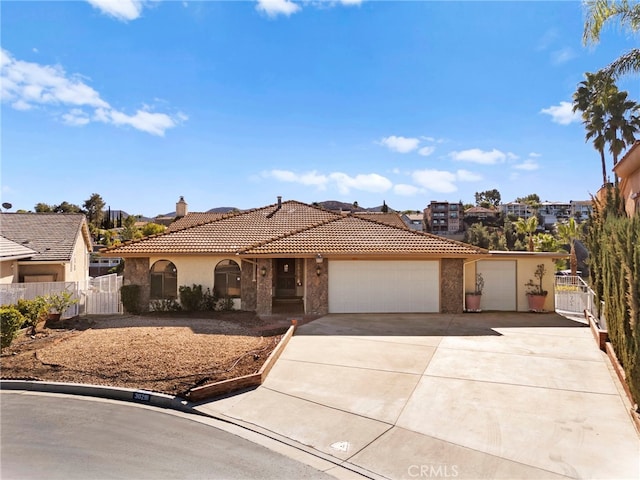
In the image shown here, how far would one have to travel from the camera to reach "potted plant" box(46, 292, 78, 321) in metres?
15.0

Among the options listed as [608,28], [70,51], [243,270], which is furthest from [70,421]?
[608,28]

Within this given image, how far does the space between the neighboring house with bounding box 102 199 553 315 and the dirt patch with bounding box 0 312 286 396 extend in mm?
2809

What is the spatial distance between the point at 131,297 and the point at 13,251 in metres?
9.09

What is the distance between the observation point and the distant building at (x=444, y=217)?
10931cm

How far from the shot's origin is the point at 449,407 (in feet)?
24.5

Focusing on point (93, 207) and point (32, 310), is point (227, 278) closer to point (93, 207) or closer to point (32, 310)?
point (32, 310)

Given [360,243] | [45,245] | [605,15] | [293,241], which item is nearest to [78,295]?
[293,241]

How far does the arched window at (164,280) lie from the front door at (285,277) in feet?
19.6

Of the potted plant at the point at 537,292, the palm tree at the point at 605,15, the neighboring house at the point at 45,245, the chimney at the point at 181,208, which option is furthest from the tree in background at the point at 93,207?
the palm tree at the point at 605,15

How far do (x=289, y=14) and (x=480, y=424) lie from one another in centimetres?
1418

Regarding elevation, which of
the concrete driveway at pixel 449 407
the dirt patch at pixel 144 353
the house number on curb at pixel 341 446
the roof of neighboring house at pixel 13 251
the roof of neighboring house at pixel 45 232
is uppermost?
the roof of neighboring house at pixel 45 232

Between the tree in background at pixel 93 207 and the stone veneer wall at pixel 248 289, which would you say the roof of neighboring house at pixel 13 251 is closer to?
the stone veneer wall at pixel 248 289

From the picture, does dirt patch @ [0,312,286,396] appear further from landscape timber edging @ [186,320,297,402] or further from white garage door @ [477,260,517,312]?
white garage door @ [477,260,517,312]

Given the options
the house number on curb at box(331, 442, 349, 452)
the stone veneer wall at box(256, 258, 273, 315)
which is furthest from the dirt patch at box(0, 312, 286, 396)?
the house number on curb at box(331, 442, 349, 452)
